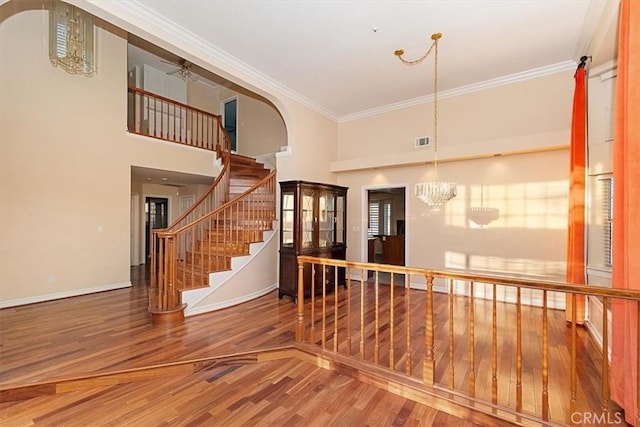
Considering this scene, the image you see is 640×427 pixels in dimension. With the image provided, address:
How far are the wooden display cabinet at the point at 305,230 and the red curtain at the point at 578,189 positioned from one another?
329 centimetres

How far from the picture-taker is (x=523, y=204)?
4762mm

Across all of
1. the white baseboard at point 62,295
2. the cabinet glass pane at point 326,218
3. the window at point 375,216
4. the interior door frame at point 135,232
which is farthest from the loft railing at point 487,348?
the window at point 375,216

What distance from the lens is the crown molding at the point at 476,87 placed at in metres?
4.40

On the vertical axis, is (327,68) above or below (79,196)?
above

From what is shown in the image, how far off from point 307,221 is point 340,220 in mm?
1096

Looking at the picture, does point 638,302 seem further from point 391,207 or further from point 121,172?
point 391,207

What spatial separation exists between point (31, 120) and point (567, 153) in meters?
8.43

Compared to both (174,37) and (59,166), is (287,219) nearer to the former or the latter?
(174,37)

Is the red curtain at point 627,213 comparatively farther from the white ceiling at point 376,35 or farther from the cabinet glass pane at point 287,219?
the cabinet glass pane at point 287,219

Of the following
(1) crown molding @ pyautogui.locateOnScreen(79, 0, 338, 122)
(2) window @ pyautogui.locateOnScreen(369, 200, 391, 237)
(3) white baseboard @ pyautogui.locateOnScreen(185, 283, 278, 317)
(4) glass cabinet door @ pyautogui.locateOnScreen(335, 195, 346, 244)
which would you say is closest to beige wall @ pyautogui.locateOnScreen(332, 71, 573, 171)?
(4) glass cabinet door @ pyautogui.locateOnScreen(335, 195, 346, 244)

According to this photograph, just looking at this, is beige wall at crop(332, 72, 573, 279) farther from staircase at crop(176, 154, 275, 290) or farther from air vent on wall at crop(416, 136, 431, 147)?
staircase at crop(176, 154, 275, 290)

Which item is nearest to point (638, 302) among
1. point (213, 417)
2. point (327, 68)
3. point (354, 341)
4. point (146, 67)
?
point (354, 341)

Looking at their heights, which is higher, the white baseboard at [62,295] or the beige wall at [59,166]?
the beige wall at [59,166]

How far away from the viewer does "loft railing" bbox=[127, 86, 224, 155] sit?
6441 millimetres
